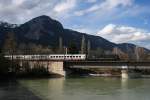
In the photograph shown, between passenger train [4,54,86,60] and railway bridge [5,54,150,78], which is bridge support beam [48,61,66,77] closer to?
railway bridge [5,54,150,78]

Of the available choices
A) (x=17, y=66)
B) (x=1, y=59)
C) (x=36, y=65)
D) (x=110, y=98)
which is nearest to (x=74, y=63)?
(x=36, y=65)

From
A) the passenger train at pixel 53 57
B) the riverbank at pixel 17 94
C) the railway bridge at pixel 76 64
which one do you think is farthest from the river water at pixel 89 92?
the passenger train at pixel 53 57

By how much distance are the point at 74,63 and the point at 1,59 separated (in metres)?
33.2

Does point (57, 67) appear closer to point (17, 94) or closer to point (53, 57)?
point (53, 57)

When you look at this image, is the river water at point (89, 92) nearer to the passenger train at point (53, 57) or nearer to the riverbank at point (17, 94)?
the riverbank at point (17, 94)

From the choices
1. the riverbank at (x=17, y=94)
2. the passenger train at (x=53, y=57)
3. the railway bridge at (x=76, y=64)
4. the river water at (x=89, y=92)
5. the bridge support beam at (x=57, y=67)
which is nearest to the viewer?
the riverbank at (x=17, y=94)

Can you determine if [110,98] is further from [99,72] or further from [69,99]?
[99,72]

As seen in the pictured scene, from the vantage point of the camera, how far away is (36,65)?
125 meters

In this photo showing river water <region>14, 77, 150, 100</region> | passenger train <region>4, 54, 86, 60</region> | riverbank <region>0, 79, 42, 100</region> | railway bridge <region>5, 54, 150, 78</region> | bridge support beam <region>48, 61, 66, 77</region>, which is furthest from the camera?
passenger train <region>4, 54, 86, 60</region>

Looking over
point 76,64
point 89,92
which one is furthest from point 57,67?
point 89,92

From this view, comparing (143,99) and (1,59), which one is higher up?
(1,59)

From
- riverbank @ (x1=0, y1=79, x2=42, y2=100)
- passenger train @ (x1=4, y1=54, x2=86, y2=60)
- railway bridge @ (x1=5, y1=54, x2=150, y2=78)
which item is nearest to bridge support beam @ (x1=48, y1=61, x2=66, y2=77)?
railway bridge @ (x1=5, y1=54, x2=150, y2=78)

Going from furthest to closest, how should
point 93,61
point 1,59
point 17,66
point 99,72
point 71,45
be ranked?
point 71,45
point 99,72
point 93,61
point 17,66
point 1,59

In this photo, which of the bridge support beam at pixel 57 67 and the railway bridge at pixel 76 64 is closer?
the railway bridge at pixel 76 64
